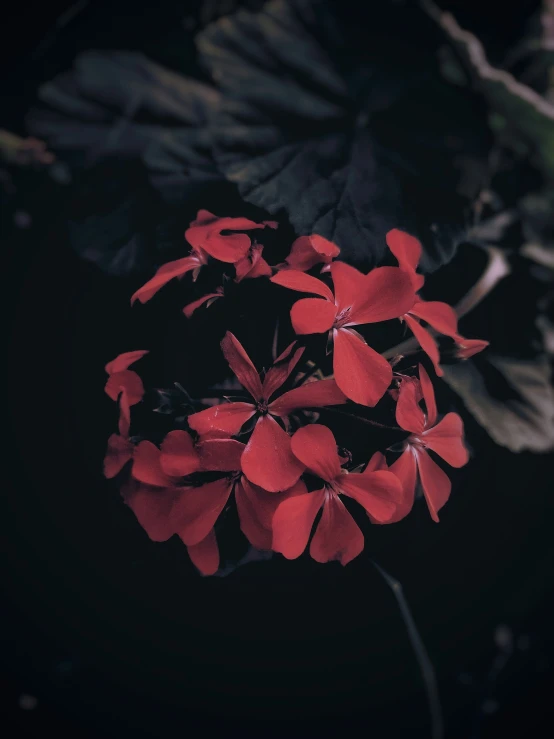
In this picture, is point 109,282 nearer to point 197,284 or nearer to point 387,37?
point 197,284

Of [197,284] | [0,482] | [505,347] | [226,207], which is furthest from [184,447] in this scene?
[505,347]

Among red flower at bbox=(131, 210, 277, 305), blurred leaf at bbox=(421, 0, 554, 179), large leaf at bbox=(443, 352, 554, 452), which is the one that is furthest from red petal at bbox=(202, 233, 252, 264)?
blurred leaf at bbox=(421, 0, 554, 179)

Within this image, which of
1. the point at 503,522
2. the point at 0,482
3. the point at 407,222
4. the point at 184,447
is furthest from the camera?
the point at 503,522

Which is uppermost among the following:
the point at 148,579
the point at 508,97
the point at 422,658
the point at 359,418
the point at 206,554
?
the point at 508,97

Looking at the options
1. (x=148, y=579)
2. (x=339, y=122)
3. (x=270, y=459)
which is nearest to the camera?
(x=270, y=459)

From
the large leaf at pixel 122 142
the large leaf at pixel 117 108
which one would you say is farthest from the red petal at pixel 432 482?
the large leaf at pixel 117 108

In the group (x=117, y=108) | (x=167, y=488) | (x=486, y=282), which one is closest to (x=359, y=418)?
(x=167, y=488)

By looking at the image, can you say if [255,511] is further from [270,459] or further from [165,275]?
[165,275]
